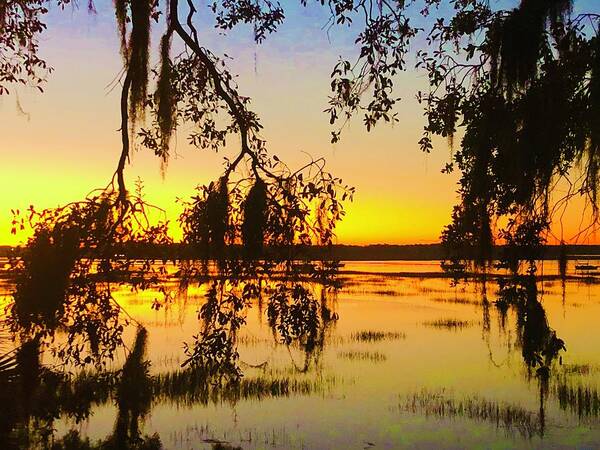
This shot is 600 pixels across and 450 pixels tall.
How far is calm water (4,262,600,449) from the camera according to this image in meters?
12.5

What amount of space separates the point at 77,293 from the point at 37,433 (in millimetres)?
5488

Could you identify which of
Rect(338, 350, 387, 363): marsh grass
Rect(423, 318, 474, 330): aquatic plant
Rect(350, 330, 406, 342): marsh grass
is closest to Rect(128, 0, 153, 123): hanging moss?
Rect(338, 350, 387, 363): marsh grass

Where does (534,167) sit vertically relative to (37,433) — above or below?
above

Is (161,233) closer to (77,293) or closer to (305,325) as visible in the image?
(77,293)

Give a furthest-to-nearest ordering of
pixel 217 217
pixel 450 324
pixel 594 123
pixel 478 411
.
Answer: pixel 450 324, pixel 478 411, pixel 217 217, pixel 594 123

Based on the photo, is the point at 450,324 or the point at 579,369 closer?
the point at 579,369

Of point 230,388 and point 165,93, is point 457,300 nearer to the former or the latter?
point 230,388

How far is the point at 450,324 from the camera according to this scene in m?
28.2

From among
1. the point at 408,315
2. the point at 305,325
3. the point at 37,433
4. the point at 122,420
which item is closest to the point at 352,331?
the point at 408,315

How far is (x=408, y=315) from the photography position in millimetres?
31344

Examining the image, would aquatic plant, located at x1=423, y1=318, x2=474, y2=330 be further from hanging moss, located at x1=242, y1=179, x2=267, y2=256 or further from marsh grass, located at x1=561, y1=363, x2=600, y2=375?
hanging moss, located at x1=242, y1=179, x2=267, y2=256

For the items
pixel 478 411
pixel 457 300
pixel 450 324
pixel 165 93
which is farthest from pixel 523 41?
pixel 457 300

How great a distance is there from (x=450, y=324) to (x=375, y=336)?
4.39 m

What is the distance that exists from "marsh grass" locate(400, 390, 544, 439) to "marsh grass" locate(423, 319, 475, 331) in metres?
11.4
